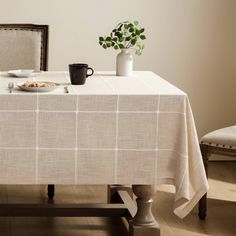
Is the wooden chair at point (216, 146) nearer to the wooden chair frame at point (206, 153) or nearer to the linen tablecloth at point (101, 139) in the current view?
the wooden chair frame at point (206, 153)

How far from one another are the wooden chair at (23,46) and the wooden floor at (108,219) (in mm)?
700

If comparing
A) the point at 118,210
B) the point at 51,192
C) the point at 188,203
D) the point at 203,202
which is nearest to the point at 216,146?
the point at 203,202

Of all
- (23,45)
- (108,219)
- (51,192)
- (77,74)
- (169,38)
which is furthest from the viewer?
(169,38)

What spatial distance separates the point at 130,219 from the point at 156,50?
1572 millimetres

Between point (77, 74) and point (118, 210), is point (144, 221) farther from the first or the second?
point (77, 74)

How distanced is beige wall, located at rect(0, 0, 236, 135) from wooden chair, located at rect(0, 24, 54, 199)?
1.98 ft

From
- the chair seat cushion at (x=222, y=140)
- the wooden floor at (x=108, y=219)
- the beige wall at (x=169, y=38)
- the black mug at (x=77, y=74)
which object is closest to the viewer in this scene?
the black mug at (x=77, y=74)

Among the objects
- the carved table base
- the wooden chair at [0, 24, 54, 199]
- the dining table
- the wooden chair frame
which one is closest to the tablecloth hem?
the dining table

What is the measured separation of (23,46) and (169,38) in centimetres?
110

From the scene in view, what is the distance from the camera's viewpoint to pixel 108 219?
3459mm

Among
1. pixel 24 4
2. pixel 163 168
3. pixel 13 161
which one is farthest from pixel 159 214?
pixel 24 4

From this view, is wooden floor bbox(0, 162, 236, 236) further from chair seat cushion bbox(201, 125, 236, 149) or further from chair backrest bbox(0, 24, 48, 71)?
chair backrest bbox(0, 24, 48, 71)

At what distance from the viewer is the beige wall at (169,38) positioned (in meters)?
4.30

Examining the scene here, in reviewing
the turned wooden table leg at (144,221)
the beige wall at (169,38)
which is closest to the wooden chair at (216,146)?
the turned wooden table leg at (144,221)
